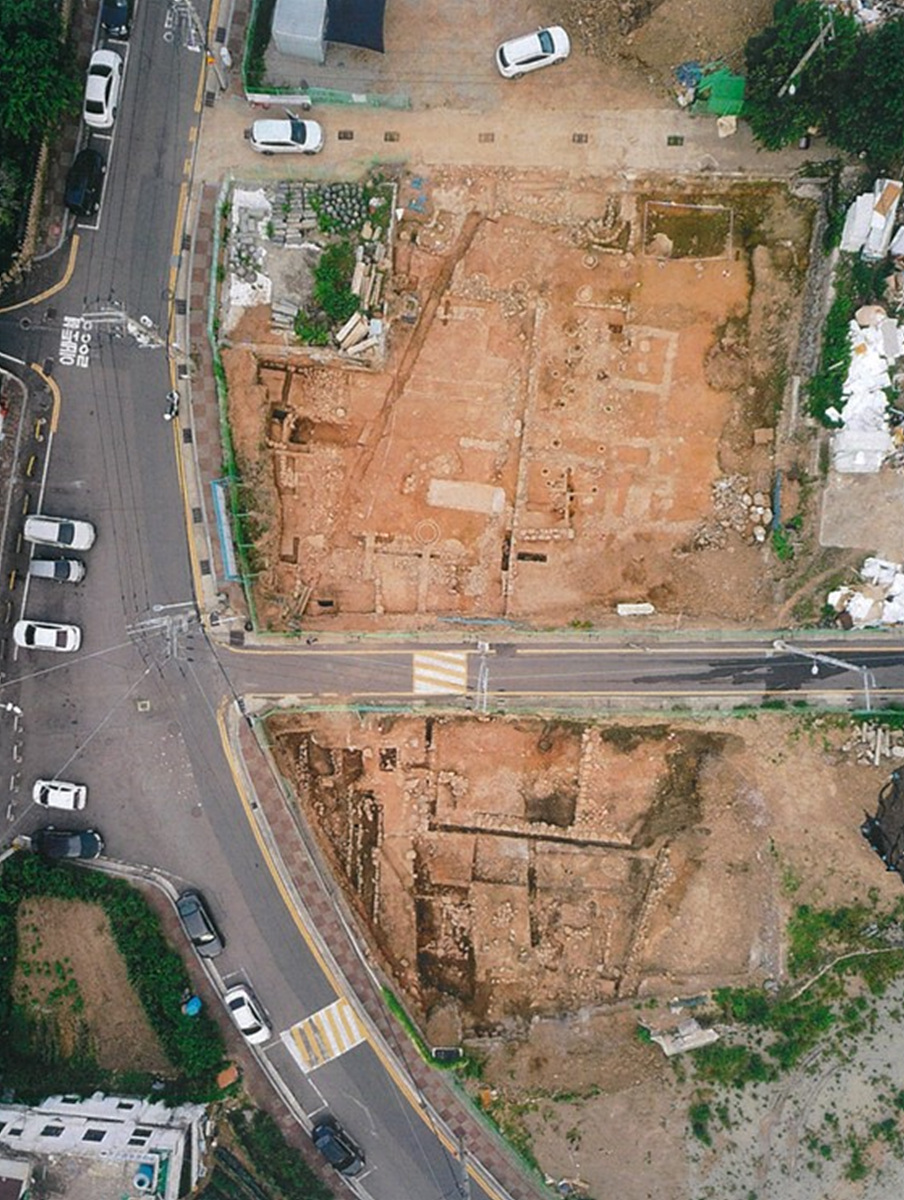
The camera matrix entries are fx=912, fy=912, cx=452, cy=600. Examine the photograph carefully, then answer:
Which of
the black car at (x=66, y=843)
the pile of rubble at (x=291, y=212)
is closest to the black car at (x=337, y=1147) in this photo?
the black car at (x=66, y=843)

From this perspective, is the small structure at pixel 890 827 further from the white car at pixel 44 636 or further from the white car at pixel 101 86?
the white car at pixel 101 86

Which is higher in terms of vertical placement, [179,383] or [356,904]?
[179,383]

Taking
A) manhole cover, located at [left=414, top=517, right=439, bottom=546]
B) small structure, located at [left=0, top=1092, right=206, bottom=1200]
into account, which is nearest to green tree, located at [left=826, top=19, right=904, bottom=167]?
manhole cover, located at [left=414, top=517, right=439, bottom=546]

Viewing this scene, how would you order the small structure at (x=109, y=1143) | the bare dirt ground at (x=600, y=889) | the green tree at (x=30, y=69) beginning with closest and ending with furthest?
the green tree at (x=30, y=69), the small structure at (x=109, y=1143), the bare dirt ground at (x=600, y=889)

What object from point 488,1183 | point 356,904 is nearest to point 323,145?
point 356,904

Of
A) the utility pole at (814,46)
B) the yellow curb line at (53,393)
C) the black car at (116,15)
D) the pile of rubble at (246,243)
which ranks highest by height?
the black car at (116,15)

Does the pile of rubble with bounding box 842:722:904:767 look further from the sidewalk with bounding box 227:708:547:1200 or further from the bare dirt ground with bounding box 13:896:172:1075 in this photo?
the bare dirt ground with bounding box 13:896:172:1075

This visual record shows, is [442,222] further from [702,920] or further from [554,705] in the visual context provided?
[702,920]
